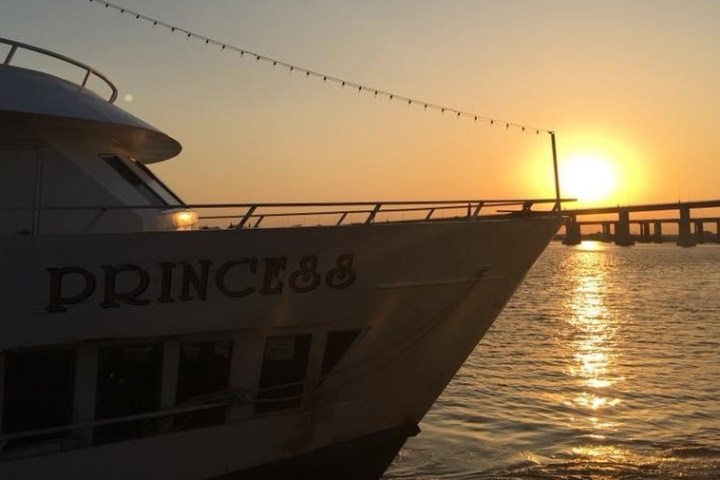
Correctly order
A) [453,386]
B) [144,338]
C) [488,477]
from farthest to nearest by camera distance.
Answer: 1. [453,386]
2. [488,477]
3. [144,338]

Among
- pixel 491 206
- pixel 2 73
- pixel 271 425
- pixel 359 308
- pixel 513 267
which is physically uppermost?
pixel 2 73

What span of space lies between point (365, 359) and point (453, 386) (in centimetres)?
923

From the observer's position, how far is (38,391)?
5.96 meters

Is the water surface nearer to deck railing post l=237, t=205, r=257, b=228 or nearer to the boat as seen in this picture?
the boat

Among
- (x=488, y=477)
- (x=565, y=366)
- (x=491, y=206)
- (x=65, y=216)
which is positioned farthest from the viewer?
(x=565, y=366)

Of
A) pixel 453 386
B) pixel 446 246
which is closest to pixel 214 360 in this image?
pixel 446 246

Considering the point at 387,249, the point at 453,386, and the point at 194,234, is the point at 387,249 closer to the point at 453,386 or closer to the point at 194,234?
the point at 194,234

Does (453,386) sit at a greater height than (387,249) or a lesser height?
lesser

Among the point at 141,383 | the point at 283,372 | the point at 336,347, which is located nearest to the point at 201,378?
the point at 141,383

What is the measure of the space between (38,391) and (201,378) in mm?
1451

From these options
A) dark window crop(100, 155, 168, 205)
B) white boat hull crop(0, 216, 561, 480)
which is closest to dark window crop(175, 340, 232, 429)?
white boat hull crop(0, 216, 561, 480)

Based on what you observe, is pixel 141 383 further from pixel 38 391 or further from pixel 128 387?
pixel 38 391

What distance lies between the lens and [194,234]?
607 cm

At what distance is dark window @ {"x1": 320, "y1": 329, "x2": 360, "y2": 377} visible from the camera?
6.88 m
